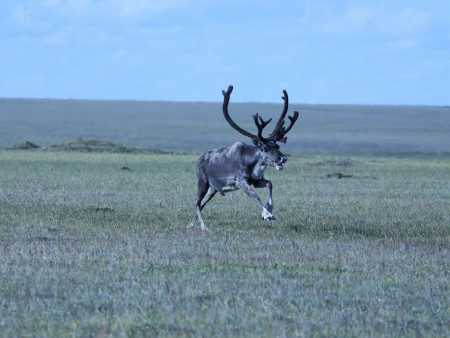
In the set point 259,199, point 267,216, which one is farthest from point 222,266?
point 259,199

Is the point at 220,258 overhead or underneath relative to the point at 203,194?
underneath

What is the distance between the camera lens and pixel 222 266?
10.7 metres

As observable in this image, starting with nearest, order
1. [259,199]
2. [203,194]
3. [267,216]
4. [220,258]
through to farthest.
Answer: [220,258]
[267,216]
[259,199]
[203,194]

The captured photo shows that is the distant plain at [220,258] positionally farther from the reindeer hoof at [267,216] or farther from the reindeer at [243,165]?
the reindeer at [243,165]

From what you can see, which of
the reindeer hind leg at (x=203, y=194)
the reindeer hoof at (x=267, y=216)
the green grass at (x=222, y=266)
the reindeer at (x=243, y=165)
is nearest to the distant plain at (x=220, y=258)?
the green grass at (x=222, y=266)

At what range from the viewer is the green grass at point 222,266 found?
7984mm

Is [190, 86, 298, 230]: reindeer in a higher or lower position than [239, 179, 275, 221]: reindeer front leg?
higher

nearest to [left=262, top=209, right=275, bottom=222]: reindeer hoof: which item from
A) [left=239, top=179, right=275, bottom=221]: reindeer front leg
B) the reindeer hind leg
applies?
[left=239, top=179, right=275, bottom=221]: reindeer front leg

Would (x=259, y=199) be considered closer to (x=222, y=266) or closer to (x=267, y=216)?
(x=267, y=216)

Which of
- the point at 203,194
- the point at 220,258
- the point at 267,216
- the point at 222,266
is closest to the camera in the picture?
the point at 222,266

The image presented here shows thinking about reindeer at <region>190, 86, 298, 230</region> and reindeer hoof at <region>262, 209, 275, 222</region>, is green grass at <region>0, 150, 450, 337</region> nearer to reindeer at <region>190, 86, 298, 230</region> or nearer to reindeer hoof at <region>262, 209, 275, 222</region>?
reindeer hoof at <region>262, 209, 275, 222</region>

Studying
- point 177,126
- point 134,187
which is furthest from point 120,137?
→ point 134,187

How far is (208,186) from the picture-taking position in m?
15.9

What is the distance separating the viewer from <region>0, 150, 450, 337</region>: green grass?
7.98m
